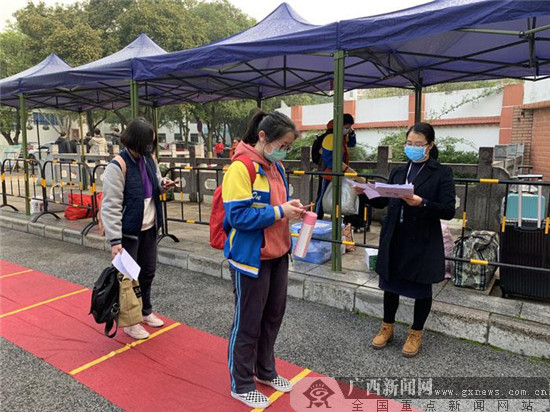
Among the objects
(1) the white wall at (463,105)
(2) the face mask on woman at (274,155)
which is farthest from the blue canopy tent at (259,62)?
(1) the white wall at (463,105)

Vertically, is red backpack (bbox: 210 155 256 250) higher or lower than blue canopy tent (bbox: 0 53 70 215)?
lower

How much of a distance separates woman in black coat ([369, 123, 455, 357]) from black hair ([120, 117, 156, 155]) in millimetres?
1969

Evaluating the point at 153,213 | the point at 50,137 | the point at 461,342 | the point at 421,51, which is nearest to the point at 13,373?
the point at 153,213

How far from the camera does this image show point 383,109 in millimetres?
30453

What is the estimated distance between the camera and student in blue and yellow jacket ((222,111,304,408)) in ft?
7.86

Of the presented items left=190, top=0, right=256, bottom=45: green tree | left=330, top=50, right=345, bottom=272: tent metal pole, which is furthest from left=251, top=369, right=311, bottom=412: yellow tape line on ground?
left=190, top=0, right=256, bottom=45: green tree

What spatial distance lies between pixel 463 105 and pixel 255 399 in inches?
1058

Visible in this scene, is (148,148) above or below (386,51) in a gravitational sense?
below

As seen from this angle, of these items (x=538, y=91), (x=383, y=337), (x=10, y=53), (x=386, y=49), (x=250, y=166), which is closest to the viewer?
(x=250, y=166)

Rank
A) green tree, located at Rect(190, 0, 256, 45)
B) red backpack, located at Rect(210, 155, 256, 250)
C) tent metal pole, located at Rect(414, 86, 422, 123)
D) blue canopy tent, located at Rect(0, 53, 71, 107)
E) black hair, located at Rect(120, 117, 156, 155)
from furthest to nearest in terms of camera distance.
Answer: green tree, located at Rect(190, 0, 256, 45), blue canopy tent, located at Rect(0, 53, 71, 107), tent metal pole, located at Rect(414, 86, 422, 123), black hair, located at Rect(120, 117, 156, 155), red backpack, located at Rect(210, 155, 256, 250)

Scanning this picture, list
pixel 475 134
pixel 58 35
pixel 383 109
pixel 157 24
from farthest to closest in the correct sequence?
pixel 383 109 → pixel 475 134 → pixel 157 24 → pixel 58 35

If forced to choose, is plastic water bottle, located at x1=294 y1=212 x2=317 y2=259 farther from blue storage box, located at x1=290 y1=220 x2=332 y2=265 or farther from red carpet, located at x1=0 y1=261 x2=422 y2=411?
blue storage box, located at x1=290 y1=220 x2=332 y2=265

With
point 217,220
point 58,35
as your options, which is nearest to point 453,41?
point 217,220

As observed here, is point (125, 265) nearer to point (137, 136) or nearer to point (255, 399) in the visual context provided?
point (137, 136)
